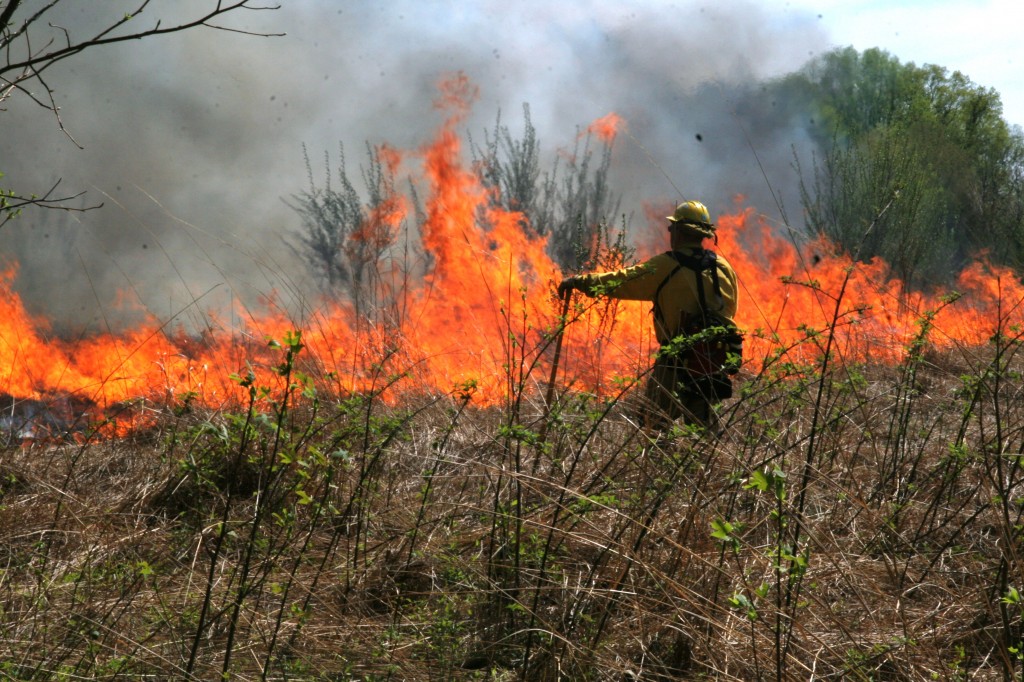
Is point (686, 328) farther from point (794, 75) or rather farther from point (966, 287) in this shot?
point (966, 287)

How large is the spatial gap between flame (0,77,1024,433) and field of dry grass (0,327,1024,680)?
0.44 meters

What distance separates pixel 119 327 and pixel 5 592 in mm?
7073

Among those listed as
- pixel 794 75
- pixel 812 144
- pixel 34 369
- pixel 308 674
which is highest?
pixel 794 75

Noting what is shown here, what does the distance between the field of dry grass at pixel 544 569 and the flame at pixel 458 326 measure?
1.46 feet

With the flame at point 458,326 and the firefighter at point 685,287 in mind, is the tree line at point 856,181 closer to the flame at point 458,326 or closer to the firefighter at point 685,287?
the flame at point 458,326

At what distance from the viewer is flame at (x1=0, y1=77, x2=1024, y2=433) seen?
4465mm

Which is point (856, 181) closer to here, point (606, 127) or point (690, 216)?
point (606, 127)

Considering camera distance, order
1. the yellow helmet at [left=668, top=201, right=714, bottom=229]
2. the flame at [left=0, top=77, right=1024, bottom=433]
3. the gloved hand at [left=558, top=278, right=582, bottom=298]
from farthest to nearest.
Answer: the yellow helmet at [left=668, top=201, right=714, bottom=229]
the flame at [left=0, top=77, right=1024, bottom=433]
the gloved hand at [left=558, top=278, right=582, bottom=298]

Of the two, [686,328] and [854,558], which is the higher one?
[686,328]

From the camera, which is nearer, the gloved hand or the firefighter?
the gloved hand

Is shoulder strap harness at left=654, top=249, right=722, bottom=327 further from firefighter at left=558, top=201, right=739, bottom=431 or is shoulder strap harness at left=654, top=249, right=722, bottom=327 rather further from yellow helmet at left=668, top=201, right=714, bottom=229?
yellow helmet at left=668, top=201, right=714, bottom=229

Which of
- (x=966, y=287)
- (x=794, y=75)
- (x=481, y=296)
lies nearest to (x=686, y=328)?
(x=481, y=296)

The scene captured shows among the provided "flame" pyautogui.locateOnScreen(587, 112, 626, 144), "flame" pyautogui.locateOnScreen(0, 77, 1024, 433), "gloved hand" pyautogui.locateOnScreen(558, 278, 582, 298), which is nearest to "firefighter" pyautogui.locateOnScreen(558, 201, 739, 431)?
"flame" pyautogui.locateOnScreen(0, 77, 1024, 433)

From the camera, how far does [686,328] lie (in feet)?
15.1
